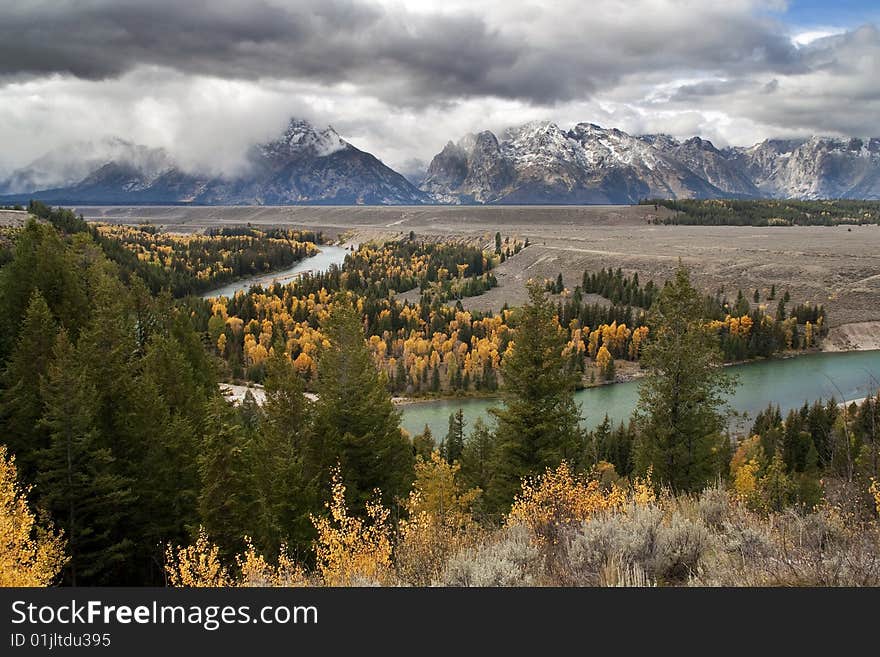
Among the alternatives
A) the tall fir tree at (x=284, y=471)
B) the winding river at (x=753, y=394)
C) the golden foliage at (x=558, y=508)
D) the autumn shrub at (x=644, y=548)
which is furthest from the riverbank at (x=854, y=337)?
the autumn shrub at (x=644, y=548)

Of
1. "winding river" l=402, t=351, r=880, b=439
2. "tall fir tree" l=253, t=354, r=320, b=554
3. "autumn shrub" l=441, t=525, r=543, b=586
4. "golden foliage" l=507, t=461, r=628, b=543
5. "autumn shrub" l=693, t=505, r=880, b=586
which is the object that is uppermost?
"autumn shrub" l=693, t=505, r=880, b=586

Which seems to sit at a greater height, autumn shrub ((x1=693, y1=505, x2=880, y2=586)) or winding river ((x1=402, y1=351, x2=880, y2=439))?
autumn shrub ((x1=693, y1=505, x2=880, y2=586))

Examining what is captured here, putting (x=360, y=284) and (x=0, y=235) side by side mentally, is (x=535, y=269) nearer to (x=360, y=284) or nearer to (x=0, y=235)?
(x=360, y=284)

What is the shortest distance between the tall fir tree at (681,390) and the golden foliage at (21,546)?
1894cm

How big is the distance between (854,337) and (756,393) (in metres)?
46.3

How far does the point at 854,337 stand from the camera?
120438mm

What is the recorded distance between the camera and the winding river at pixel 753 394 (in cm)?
8231

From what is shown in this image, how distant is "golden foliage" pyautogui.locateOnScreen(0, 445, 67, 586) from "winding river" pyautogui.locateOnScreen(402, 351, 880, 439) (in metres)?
57.9

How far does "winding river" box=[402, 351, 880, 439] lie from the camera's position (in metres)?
82.3

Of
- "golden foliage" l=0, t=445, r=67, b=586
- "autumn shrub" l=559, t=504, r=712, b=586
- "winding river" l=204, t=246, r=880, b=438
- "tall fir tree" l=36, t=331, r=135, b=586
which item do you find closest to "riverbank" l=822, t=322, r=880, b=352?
"winding river" l=204, t=246, r=880, b=438

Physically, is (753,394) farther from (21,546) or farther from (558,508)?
(21,546)

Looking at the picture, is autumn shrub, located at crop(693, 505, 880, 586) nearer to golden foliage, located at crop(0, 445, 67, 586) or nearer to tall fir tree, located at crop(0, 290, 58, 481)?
golden foliage, located at crop(0, 445, 67, 586)

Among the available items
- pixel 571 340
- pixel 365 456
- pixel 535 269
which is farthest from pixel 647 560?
pixel 535 269

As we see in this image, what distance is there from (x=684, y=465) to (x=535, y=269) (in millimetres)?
154616
